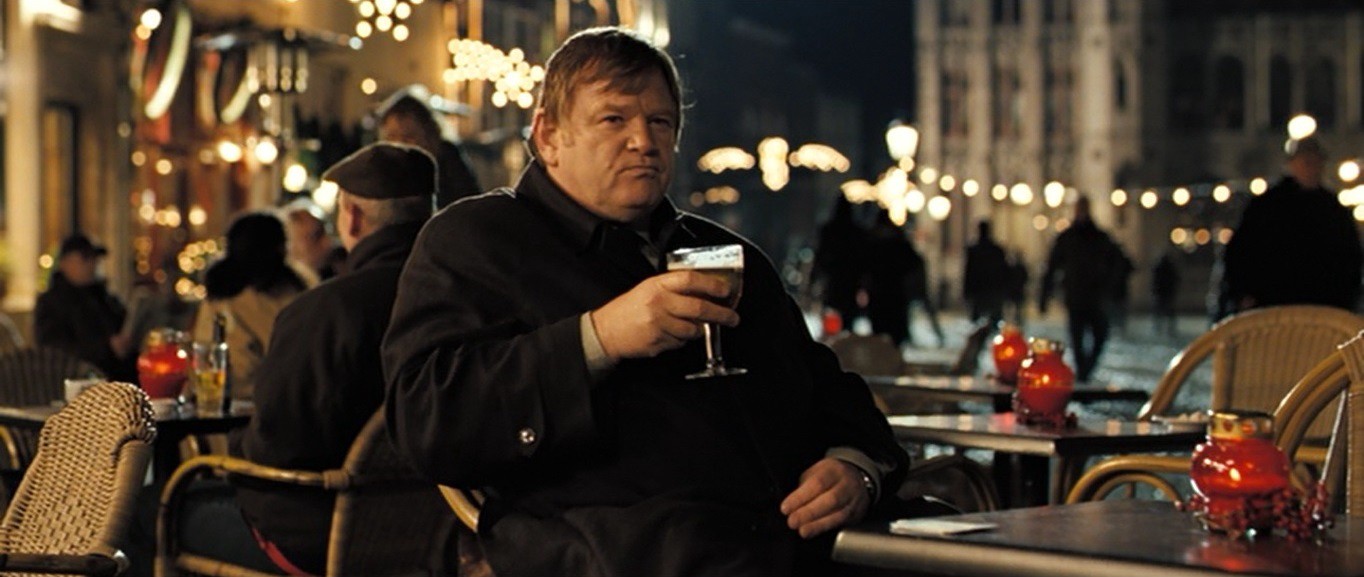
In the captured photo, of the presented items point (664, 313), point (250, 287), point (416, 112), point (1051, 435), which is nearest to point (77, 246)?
point (250, 287)

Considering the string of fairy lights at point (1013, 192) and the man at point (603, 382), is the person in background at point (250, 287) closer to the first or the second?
the man at point (603, 382)

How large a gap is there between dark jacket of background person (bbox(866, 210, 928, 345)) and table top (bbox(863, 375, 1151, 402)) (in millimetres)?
11440

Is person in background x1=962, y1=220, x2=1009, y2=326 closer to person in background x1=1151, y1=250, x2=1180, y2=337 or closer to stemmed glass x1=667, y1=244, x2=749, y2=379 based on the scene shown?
person in background x1=1151, y1=250, x2=1180, y2=337

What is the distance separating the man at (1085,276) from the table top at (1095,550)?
1713 centimetres

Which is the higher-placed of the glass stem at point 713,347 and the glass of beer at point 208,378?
the glass stem at point 713,347

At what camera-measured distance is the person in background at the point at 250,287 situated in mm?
8203

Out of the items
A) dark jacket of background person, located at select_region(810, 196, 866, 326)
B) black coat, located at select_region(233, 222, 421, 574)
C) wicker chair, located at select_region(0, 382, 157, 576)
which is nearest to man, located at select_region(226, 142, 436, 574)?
black coat, located at select_region(233, 222, 421, 574)

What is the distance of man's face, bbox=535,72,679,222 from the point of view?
159 inches

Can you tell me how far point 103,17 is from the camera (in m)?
21.7

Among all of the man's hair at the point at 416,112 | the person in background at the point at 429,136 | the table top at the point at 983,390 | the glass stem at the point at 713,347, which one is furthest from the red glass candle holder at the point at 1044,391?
the man's hair at the point at 416,112

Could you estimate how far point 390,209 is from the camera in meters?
5.99

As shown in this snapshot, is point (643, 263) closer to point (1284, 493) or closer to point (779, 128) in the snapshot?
point (1284, 493)

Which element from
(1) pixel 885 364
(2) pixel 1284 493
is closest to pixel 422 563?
(2) pixel 1284 493

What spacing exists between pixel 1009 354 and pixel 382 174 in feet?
7.86
